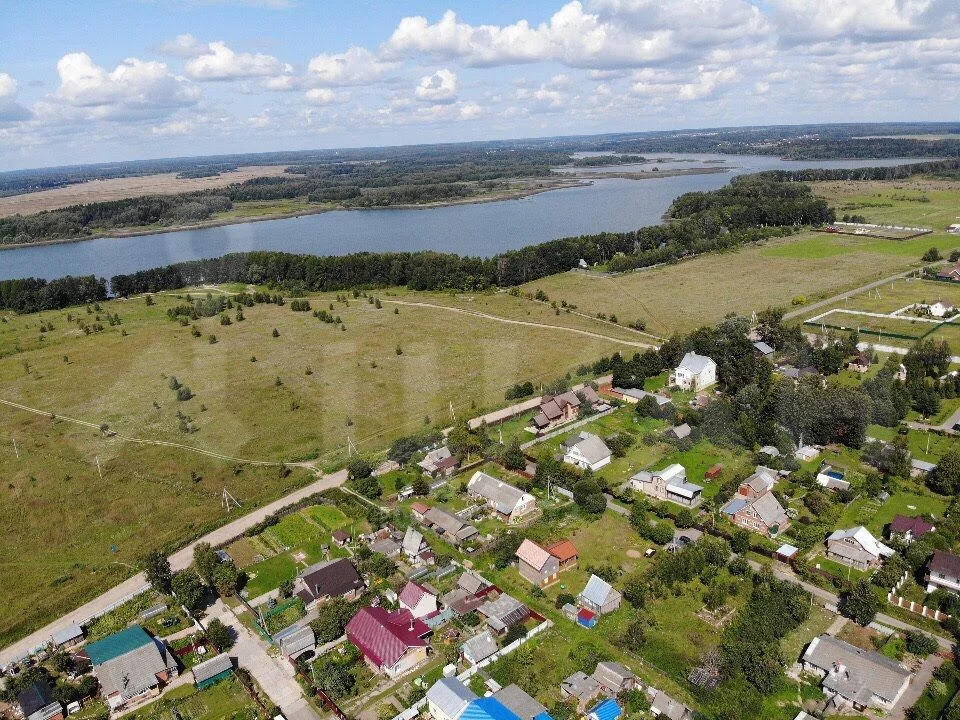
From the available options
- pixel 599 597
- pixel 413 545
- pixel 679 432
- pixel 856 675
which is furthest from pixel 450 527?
pixel 856 675

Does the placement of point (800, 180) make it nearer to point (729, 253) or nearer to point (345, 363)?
point (729, 253)

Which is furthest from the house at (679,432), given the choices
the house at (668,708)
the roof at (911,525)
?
the house at (668,708)

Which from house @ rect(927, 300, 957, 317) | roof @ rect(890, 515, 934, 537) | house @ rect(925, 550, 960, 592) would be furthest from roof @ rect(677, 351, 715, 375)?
house @ rect(927, 300, 957, 317)

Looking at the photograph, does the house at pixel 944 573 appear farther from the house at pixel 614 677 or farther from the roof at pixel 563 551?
the roof at pixel 563 551

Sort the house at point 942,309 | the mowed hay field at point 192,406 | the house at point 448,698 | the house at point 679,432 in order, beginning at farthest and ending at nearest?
the house at point 942,309 < the house at point 679,432 < the mowed hay field at point 192,406 < the house at point 448,698

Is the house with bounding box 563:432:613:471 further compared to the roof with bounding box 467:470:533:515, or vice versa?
the house with bounding box 563:432:613:471

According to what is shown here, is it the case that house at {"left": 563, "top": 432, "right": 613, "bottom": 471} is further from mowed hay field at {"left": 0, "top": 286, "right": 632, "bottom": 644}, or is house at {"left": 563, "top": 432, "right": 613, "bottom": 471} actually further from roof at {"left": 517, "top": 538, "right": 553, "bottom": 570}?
roof at {"left": 517, "top": 538, "right": 553, "bottom": 570}
